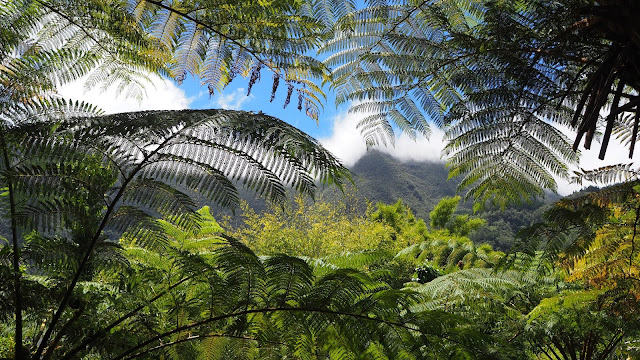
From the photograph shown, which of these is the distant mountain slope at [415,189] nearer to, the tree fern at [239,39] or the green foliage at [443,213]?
the green foliage at [443,213]

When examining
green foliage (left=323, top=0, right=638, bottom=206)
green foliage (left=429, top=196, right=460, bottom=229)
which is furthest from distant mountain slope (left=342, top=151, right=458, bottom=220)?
green foliage (left=323, top=0, right=638, bottom=206)

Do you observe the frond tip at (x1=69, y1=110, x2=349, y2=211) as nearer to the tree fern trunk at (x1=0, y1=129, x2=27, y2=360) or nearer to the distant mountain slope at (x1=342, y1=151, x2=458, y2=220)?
the tree fern trunk at (x1=0, y1=129, x2=27, y2=360)

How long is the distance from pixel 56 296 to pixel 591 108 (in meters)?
1.44

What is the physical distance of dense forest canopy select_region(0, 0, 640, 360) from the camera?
116 centimetres

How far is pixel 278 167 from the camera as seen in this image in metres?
1.15

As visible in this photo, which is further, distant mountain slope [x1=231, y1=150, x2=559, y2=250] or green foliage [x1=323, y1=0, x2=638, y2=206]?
distant mountain slope [x1=231, y1=150, x2=559, y2=250]

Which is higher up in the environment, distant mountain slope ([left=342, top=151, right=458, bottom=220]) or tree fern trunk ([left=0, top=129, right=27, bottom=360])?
distant mountain slope ([left=342, top=151, right=458, bottom=220])

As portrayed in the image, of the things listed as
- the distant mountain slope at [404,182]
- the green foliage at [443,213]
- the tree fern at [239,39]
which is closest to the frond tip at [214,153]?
the tree fern at [239,39]

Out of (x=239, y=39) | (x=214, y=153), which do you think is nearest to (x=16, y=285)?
(x=214, y=153)

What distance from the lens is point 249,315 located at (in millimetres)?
1279

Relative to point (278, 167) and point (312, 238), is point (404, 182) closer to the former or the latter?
point (312, 238)

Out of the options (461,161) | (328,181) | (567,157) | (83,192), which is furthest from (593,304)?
(83,192)

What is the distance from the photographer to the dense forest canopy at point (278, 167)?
3.79 feet

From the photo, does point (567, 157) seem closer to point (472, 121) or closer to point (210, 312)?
point (472, 121)
